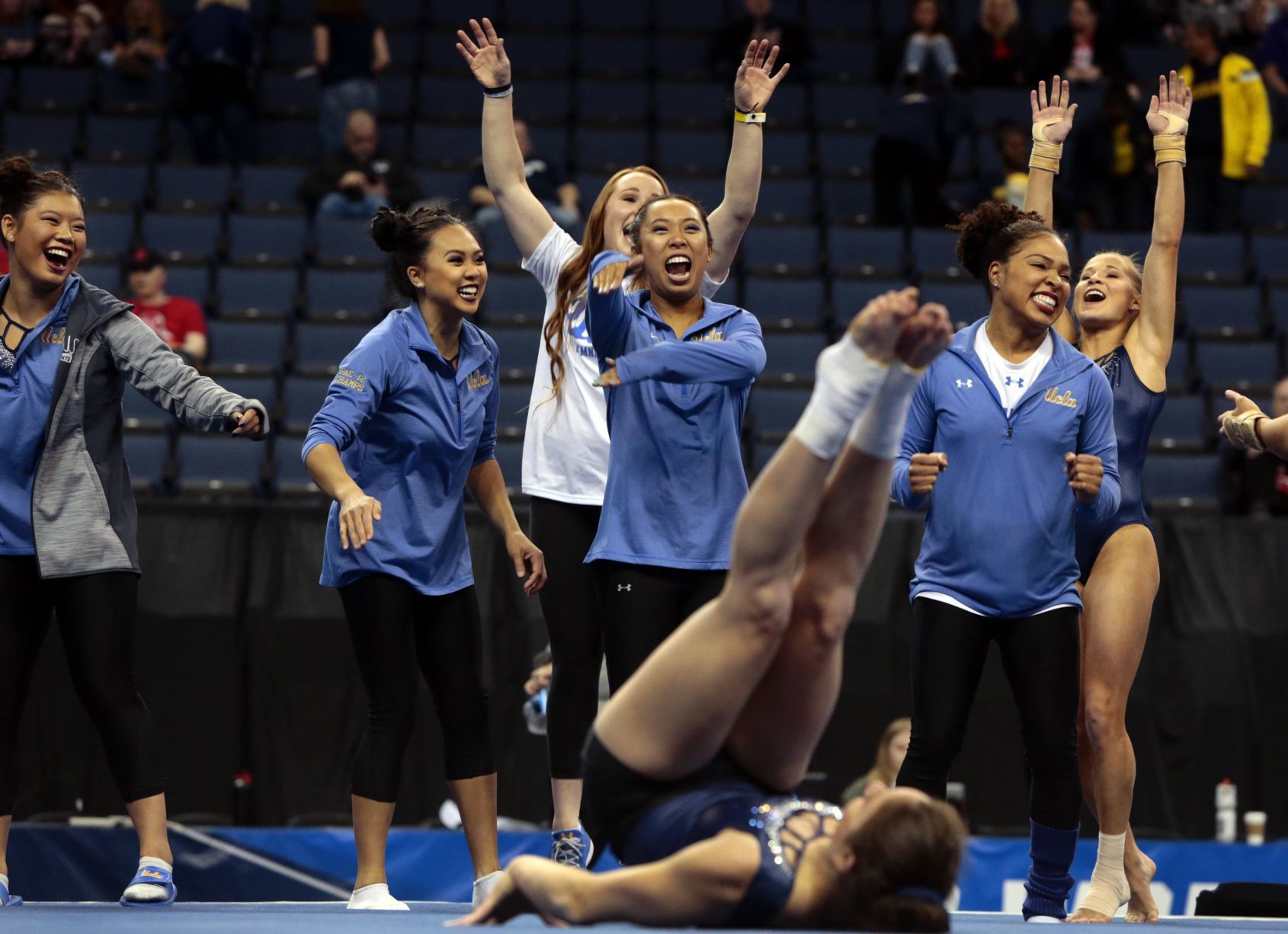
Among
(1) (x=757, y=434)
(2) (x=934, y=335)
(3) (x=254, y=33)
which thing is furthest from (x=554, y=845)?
(3) (x=254, y=33)

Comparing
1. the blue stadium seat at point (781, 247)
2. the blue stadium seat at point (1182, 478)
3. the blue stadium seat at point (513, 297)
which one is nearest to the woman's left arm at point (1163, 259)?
the blue stadium seat at point (1182, 478)

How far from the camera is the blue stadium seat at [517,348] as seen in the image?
7.85m

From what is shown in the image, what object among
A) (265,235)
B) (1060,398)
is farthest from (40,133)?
(1060,398)

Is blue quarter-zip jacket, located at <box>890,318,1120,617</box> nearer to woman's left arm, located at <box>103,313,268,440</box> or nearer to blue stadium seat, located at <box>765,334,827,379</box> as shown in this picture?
woman's left arm, located at <box>103,313,268,440</box>

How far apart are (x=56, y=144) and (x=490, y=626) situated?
472cm

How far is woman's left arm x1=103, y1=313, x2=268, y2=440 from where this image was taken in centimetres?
354

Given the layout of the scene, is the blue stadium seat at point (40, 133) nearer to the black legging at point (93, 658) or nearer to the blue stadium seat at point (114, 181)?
the blue stadium seat at point (114, 181)

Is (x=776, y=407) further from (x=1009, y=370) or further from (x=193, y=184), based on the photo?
(x=193, y=184)

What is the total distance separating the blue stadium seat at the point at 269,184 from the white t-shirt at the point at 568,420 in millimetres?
5717

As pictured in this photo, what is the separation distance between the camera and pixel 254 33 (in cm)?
1096

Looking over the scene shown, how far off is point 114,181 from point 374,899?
6.70 m

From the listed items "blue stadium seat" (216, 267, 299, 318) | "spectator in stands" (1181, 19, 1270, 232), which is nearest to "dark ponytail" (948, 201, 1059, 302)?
"blue stadium seat" (216, 267, 299, 318)

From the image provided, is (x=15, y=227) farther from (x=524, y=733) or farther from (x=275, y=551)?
(x=524, y=733)

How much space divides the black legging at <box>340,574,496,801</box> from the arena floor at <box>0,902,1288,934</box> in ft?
1.11
